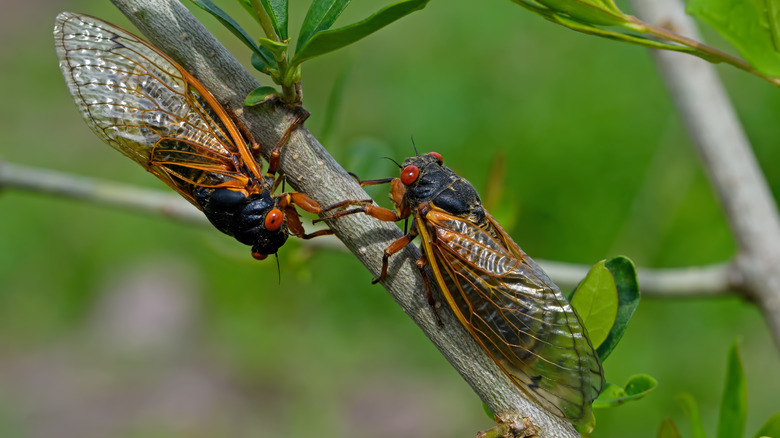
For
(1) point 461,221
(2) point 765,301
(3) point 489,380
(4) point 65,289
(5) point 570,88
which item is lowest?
(4) point 65,289

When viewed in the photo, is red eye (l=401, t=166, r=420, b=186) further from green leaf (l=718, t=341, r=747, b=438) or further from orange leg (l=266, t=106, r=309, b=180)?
green leaf (l=718, t=341, r=747, b=438)

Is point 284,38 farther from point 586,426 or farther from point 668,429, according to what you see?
point 668,429

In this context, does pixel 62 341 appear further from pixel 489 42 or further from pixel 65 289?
pixel 489 42

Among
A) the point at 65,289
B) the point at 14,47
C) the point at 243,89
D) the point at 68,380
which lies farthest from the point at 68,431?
the point at 243,89

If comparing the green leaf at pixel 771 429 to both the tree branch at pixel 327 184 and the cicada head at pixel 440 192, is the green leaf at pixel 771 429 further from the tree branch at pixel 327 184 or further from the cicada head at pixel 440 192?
the cicada head at pixel 440 192

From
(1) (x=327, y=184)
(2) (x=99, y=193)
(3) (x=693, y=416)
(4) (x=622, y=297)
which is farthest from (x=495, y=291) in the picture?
(2) (x=99, y=193)

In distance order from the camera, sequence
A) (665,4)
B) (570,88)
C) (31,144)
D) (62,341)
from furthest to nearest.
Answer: (31,144) → (62,341) → (570,88) → (665,4)
